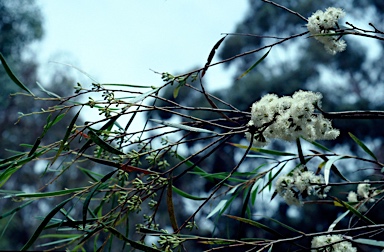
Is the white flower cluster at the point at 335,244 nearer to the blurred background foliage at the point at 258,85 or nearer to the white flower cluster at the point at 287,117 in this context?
the white flower cluster at the point at 287,117

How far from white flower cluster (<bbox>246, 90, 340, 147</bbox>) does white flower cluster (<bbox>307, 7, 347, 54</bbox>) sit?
0.09m

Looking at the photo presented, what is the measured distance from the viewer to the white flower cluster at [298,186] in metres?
0.67

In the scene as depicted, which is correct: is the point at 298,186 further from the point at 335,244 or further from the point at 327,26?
the point at 327,26

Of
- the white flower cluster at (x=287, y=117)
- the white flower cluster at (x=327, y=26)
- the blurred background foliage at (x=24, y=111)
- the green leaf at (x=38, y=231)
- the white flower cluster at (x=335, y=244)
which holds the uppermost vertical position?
the blurred background foliage at (x=24, y=111)

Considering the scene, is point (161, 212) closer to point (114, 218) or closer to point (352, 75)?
point (352, 75)

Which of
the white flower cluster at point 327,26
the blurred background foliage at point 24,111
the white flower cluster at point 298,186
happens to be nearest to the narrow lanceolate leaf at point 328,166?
the white flower cluster at point 298,186

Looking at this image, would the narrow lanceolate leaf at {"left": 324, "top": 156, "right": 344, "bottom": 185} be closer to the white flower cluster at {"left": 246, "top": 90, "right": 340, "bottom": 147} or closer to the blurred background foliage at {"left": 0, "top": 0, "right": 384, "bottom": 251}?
the white flower cluster at {"left": 246, "top": 90, "right": 340, "bottom": 147}

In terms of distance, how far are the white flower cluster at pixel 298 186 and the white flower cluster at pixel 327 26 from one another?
15 centimetres

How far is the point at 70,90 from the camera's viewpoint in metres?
8.64

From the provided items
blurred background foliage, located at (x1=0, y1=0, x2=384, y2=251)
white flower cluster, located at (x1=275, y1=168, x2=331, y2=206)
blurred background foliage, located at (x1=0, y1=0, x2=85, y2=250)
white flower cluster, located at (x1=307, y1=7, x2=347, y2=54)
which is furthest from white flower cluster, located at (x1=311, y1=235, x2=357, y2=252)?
blurred background foliage, located at (x1=0, y1=0, x2=85, y2=250)

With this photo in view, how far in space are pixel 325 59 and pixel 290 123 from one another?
22.9 ft

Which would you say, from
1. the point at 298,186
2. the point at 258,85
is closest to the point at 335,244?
the point at 298,186

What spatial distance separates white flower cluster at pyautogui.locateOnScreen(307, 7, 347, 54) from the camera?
646 mm

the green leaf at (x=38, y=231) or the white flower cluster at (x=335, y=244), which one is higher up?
the white flower cluster at (x=335, y=244)
